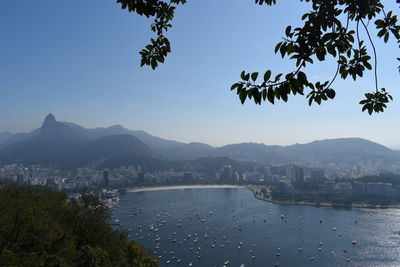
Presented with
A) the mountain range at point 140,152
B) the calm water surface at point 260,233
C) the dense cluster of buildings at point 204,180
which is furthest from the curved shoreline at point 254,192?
the mountain range at point 140,152

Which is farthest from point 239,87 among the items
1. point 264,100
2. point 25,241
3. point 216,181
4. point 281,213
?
point 216,181

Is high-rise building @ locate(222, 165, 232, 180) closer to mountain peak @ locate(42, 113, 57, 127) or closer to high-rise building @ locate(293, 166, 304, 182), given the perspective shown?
high-rise building @ locate(293, 166, 304, 182)

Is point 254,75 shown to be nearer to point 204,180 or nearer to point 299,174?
point 299,174

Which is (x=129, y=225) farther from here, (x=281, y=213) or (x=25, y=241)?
(x=25, y=241)

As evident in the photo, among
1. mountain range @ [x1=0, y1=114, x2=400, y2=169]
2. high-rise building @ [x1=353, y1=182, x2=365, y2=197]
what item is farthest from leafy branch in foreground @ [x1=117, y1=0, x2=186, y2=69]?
mountain range @ [x1=0, y1=114, x2=400, y2=169]

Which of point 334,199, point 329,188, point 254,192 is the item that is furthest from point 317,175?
point 334,199
